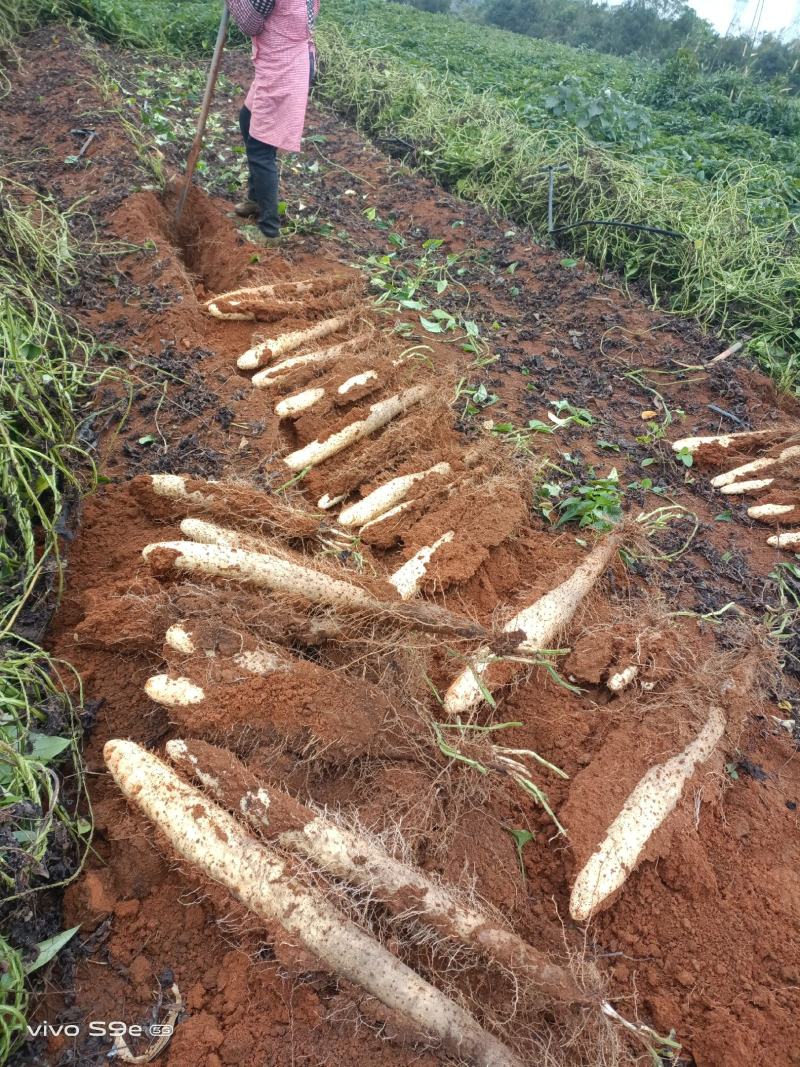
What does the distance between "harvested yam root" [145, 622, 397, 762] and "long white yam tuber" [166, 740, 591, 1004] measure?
0.43 feet

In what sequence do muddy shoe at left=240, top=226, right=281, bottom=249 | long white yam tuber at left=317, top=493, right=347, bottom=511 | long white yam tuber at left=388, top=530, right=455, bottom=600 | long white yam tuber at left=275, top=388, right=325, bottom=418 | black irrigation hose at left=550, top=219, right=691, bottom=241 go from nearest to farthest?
long white yam tuber at left=388, top=530, right=455, bottom=600 → long white yam tuber at left=317, top=493, right=347, bottom=511 → long white yam tuber at left=275, top=388, right=325, bottom=418 → muddy shoe at left=240, top=226, right=281, bottom=249 → black irrigation hose at left=550, top=219, right=691, bottom=241

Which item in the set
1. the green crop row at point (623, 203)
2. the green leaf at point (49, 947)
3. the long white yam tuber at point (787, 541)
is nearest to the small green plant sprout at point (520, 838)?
the green leaf at point (49, 947)

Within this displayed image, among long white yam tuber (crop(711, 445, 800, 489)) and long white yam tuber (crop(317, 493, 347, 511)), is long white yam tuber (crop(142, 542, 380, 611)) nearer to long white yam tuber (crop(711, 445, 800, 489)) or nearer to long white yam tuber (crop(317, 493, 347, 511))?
long white yam tuber (crop(317, 493, 347, 511))

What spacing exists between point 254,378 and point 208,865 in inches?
94.5

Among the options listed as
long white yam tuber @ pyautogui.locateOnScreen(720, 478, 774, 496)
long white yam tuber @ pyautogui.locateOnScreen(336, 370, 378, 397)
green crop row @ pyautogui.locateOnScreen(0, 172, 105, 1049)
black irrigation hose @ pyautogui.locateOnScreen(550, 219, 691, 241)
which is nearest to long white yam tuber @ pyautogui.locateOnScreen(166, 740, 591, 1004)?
green crop row @ pyautogui.locateOnScreen(0, 172, 105, 1049)

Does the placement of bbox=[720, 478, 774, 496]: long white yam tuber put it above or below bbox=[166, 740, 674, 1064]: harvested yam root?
above

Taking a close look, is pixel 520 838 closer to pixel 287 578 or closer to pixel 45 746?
pixel 287 578

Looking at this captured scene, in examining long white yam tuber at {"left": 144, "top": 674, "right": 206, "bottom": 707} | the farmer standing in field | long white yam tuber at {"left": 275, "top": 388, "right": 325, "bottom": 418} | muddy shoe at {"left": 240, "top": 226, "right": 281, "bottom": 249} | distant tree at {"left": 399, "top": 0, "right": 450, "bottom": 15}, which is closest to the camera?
long white yam tuber at {"left": 144, "top": 674, "right": 206, "bottom": 707}

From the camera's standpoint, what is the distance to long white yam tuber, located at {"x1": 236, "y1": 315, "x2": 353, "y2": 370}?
3438 mm

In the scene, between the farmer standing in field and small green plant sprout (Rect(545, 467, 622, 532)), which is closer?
small green plant sprout (Rect(545, 467, 622, 532))

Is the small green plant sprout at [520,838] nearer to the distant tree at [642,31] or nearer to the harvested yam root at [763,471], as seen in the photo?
the harvested yam root at [763,471]

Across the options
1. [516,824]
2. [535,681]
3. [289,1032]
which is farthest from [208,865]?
[535,681]

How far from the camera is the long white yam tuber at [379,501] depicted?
106 inches

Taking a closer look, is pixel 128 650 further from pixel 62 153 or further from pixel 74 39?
pixel 74 39
